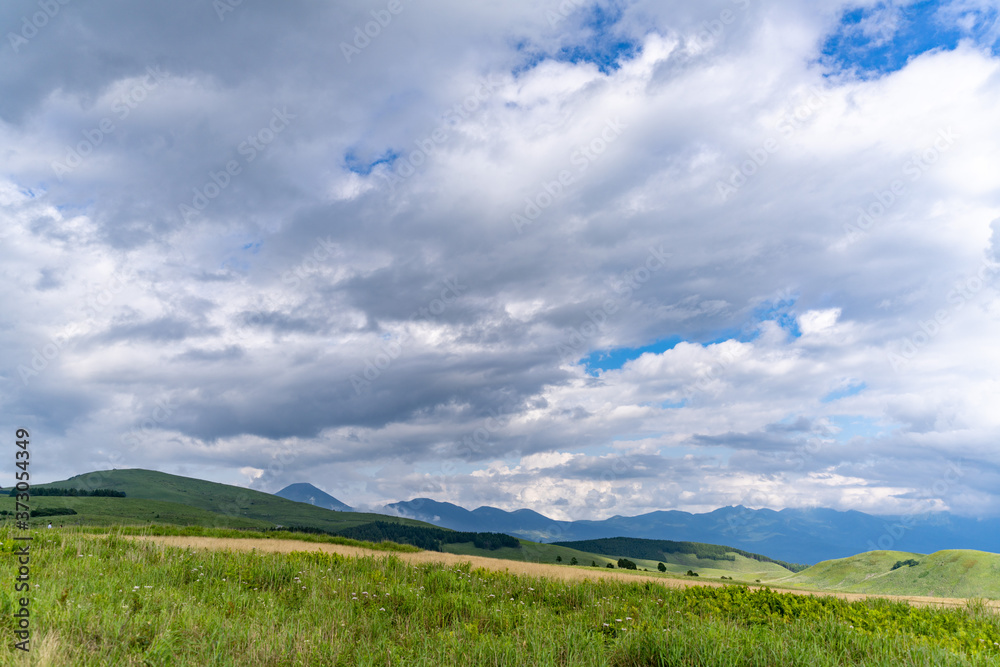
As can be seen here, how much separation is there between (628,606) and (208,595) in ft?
35.7

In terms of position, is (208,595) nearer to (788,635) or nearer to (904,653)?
(788,635)

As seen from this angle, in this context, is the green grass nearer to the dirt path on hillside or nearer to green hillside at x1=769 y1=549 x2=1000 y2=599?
the dirt path on hillside

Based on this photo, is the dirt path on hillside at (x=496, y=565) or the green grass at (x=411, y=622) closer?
the green grass at (x=411, y=622)

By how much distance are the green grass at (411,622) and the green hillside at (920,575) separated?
7022cm

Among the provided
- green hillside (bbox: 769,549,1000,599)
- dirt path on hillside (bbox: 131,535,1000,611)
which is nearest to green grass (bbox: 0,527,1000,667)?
dirt path on hillside (bbox: 131,535,1000,611)

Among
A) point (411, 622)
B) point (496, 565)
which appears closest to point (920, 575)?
point (496, 565)

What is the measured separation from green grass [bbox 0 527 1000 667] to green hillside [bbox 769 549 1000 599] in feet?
230

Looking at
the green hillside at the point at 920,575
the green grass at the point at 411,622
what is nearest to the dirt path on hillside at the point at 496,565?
the green grass at the point at 411,622

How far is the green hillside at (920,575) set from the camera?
218 ft

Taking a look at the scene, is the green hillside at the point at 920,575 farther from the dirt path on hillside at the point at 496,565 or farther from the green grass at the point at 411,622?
the green grass at the point at 411,622

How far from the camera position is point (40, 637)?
309 inches

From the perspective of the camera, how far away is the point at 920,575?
74.4 m

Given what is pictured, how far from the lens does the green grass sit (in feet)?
28.5

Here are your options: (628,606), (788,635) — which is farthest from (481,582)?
(788,635)
